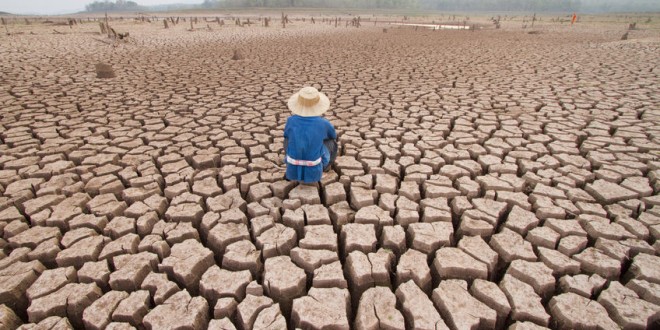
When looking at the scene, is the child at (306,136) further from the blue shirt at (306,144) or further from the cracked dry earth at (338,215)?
the cracked dry earth at (338,215)

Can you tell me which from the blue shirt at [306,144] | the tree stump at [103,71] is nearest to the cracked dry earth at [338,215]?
the blue shirt at [306,144]

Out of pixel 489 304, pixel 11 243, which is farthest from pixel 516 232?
pixel 11 243

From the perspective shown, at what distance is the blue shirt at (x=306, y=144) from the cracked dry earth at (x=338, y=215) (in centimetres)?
13

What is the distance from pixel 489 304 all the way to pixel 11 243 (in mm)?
2724

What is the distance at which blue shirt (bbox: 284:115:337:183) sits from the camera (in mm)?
2555

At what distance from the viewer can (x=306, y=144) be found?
2.55 m

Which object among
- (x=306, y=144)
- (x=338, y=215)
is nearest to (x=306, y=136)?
(x=306, y=144)

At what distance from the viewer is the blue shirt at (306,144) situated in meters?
2.55

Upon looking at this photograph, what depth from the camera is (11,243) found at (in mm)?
2043

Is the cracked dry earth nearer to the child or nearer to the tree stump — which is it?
the child

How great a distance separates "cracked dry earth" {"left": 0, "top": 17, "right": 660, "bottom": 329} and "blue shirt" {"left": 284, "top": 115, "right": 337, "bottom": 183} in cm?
13

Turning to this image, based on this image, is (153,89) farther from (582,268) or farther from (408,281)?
(582,268)

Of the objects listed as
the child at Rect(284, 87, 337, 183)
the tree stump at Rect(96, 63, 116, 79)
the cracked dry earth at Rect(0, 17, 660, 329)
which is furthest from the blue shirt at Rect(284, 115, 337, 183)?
the tree stump at Rect(96, 63, 116, 79)

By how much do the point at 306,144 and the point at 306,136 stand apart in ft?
0.20
